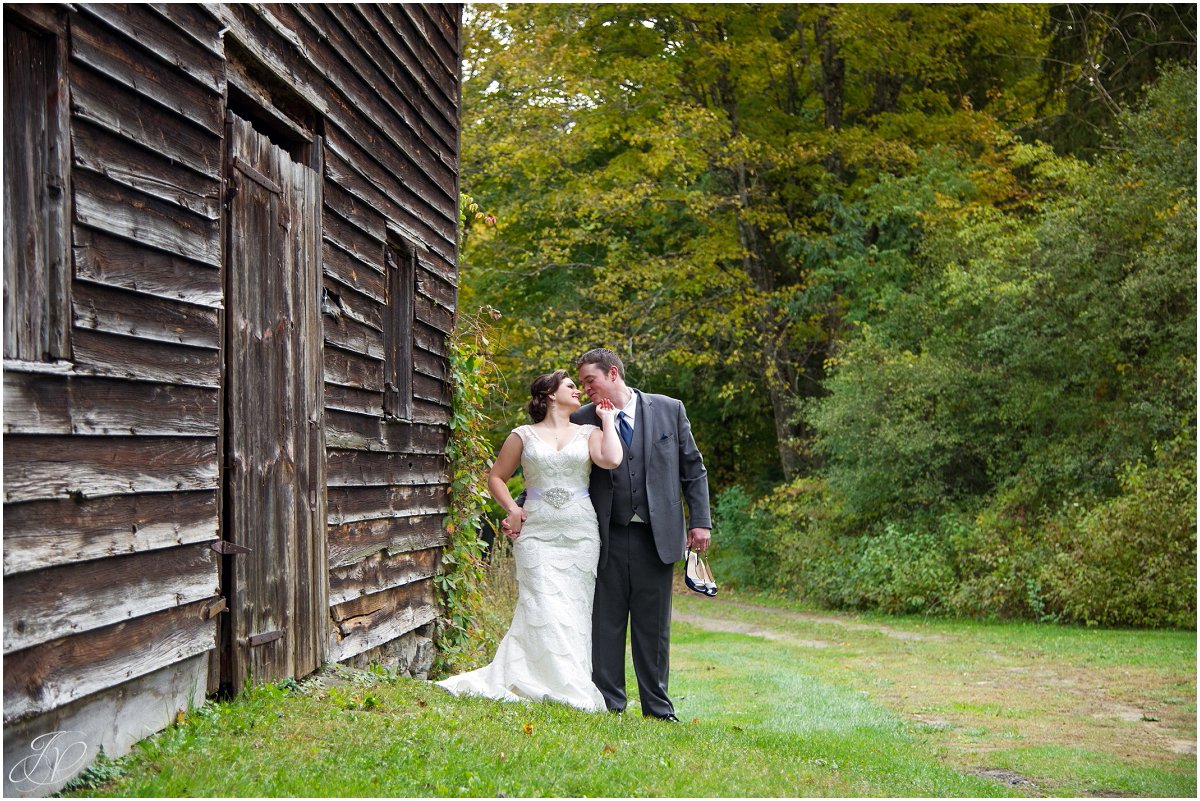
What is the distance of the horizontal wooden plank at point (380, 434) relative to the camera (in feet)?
22.5

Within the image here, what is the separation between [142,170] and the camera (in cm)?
455

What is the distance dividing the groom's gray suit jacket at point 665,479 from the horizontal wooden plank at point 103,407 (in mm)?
2726

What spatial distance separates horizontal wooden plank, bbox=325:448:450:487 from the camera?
6859 mm

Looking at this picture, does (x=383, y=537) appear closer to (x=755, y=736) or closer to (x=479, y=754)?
(x=755, y=736)

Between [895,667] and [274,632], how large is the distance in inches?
315

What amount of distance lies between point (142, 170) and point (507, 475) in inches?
130

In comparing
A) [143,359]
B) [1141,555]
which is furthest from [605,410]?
[1141,555]

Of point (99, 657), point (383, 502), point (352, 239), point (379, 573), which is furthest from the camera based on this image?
point (383, 502)

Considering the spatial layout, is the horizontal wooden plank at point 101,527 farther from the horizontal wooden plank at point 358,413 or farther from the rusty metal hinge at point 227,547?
the horizontal wooden plank at point 358,413

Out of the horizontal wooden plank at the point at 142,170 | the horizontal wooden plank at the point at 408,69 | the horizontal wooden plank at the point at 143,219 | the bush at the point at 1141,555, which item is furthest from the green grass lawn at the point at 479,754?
the bush at the point at 1141,555

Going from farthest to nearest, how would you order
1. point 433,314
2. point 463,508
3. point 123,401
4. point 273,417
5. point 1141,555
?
point 1141,555 → point 463,508 → point 433,314 → point 273,417 → point 123,401

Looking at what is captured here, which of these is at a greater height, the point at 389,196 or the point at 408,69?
the point at 408,69

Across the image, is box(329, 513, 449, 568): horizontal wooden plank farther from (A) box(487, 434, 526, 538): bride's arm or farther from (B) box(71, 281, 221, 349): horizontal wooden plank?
(B) box(71, 281, 221, 349): horizontal wooden plank

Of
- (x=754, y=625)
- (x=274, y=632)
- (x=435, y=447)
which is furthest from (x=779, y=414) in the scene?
(x=274, y=632)
